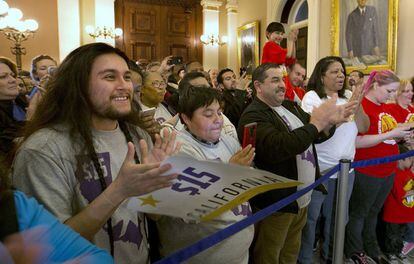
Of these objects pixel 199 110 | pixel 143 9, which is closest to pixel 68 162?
pixel 199 110

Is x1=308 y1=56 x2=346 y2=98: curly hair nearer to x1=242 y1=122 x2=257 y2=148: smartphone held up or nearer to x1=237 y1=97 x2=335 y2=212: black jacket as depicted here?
x1=237 y1=97 x2=335 y2=212: black jacket

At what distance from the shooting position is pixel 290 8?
1038 centimetres

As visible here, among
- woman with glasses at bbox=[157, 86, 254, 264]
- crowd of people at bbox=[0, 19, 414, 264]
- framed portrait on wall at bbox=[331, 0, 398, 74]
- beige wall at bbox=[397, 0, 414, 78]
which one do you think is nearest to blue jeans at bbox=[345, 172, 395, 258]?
crowd of people at bbox=[0, 19, 414, 264]

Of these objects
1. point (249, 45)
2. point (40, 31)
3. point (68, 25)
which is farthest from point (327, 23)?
point (40, 31)

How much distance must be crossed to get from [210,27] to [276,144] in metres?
11.2

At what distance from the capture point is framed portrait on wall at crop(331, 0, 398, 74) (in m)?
6.58

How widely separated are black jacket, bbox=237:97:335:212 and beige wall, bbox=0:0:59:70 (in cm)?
903

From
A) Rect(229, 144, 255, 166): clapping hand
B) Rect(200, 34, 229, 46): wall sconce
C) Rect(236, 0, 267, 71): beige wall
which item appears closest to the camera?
Rect(229, 144, 255, 166): clapping hand

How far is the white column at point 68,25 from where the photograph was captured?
997cm

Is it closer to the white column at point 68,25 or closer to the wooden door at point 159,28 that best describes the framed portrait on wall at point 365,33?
the wooden door at point 159,28

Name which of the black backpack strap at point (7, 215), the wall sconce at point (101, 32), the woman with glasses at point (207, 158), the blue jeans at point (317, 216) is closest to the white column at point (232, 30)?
the wall sconce at point (101, 32)

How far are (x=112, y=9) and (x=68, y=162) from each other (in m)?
10.5

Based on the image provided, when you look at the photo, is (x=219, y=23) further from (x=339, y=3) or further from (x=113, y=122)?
(x=113, y=122)

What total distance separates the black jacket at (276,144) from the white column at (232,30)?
33.4 feet
